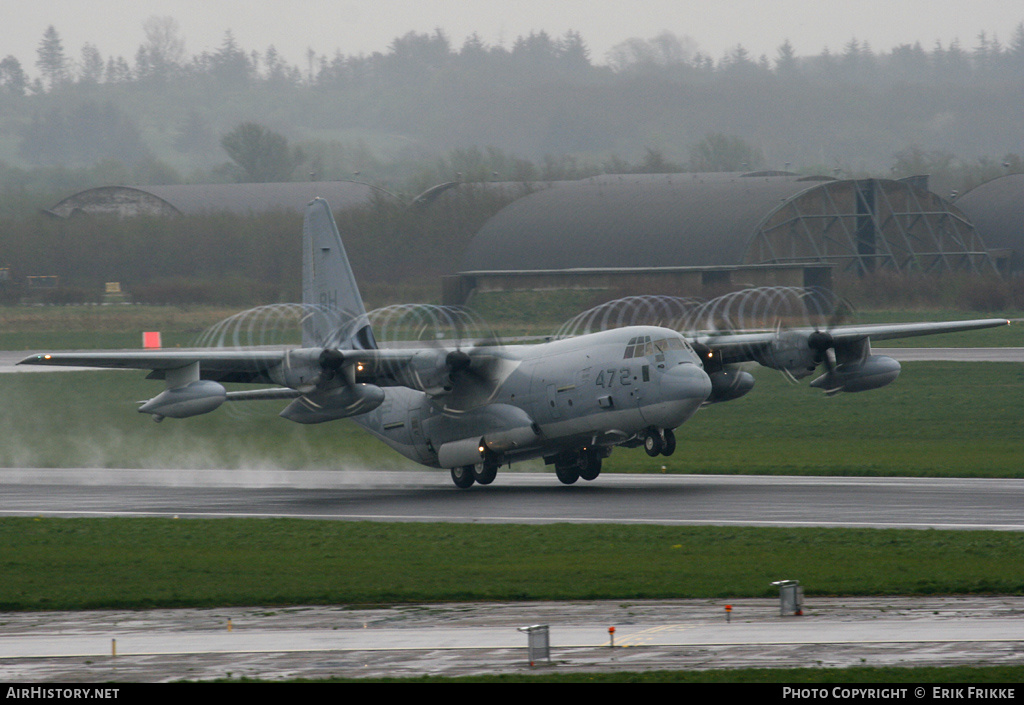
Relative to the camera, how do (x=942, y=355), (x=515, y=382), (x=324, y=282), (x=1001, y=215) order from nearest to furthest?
(x=515, y=382) < (x=324, y=282) < (x=942, y=355) < (x=1001, y=215)

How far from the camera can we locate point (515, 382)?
37625 mm

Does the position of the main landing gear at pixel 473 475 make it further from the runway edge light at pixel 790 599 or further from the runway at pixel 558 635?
the runway edge light at pixel 790 599

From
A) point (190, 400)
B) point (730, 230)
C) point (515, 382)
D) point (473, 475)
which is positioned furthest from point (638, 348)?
point (730, 230)

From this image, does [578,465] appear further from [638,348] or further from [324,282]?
[324,282]

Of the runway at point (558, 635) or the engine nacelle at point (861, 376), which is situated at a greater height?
the engine nacelle at point (861, 376)

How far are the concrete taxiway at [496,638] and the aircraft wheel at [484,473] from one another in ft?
58.8

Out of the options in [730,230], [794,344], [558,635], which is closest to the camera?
[558,635]

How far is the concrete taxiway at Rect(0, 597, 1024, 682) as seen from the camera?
16.0 m

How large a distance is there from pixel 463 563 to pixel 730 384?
16.2 metres

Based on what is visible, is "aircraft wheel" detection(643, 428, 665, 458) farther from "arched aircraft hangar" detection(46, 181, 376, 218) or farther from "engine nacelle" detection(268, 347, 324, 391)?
"arched aircraft hangar" detection(46, 181, 376, 218)

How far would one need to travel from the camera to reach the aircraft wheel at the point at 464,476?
128 feet

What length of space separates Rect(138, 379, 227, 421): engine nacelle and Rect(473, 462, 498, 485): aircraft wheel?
812 cm

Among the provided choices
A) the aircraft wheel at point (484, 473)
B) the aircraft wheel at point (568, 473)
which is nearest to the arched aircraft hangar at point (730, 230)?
the aircraft wheel at point (568, 473)

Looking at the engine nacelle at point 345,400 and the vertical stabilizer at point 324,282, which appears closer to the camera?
the engine nacelle at point 345,400
